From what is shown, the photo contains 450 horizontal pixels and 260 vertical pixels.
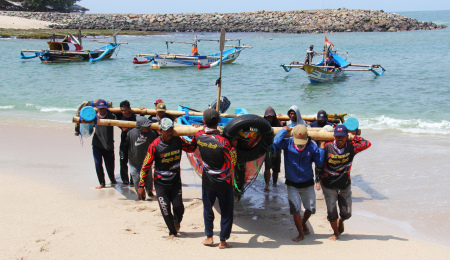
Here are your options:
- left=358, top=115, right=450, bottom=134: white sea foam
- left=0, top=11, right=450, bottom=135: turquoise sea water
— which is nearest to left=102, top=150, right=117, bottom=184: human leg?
left=0, top=11, right=450, bottom=135: turquoise sea water

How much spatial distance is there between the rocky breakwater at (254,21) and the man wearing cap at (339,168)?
62.8 m

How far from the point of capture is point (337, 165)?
5.26 meters

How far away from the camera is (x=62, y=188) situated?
25.0 feet

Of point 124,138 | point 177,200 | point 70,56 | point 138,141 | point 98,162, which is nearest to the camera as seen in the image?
point 177,200

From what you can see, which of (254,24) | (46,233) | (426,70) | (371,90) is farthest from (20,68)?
(254,24)

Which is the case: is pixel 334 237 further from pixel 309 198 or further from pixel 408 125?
pixel 408 125

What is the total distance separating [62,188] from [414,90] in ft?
55.7

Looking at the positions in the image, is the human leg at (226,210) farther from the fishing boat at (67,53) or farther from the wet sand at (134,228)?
the fishing boat at (67,53)

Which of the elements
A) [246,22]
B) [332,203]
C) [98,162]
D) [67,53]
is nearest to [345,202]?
[332,203]

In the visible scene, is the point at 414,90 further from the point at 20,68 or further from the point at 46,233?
the point at 20,68

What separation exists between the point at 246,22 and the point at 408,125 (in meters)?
61.5

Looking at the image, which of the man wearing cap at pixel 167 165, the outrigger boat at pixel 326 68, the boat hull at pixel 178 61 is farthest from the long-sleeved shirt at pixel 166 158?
the boat hull at pixel 178 61

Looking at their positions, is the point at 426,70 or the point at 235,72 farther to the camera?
the point at 235,72

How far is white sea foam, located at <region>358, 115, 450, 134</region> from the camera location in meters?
12.5
